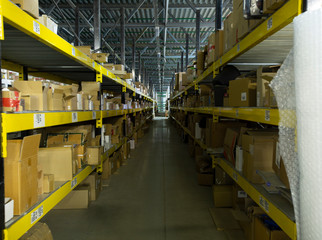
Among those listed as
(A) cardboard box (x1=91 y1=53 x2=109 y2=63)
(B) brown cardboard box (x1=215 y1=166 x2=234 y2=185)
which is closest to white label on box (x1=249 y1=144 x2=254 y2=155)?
(B) brown cardboard box (x1=215 y1=166 x2=234 y2=185)

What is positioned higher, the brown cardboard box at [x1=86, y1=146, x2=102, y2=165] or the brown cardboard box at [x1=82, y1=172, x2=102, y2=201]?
the brown cardboard box at [x1=86, y1=146, x2=102, y2=165]

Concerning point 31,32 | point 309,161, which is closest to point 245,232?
point 309,161

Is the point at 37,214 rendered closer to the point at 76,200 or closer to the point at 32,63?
the point at 76,200

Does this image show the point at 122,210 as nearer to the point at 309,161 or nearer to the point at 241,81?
the point at 241,81

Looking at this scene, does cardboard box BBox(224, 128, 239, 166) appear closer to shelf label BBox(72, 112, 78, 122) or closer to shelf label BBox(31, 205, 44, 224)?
shelf label BBox(72, 112, 78, 122)

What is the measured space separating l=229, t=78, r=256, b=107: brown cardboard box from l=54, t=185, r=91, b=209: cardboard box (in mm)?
→ 1896

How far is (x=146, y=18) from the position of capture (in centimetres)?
805

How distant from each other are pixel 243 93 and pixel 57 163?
1655mm

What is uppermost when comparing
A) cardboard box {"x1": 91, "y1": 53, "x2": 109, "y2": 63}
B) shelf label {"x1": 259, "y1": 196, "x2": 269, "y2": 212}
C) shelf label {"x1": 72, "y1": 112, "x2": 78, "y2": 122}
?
cardboard box {"x1": 91, "y1": 53, "x2": 109, "y2": 63}

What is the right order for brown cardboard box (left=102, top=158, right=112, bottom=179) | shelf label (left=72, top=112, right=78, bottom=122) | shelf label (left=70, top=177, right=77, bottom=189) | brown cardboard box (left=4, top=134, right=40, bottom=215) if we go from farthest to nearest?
brown cardboard box (left=102, top=158, right=112, bottom=179), shelf label (left=72, top=112, right=78, bottom=122), shelf label (left=70, top=177, right=77, bottom=189), brown cardboard box (left=4, top=134, right=40, bottom=215)

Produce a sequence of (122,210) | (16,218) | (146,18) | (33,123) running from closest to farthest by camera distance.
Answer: (16,218) < (33,123) < (122,210) < (146,18)

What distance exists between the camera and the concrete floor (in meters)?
2.12

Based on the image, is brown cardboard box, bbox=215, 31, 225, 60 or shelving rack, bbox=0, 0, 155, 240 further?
brown cardboard box, bbox=215, 31, 225, 60

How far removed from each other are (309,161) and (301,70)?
0.31m
